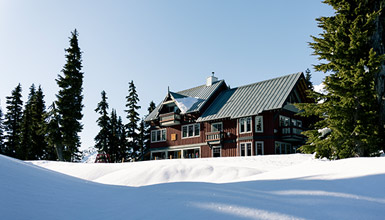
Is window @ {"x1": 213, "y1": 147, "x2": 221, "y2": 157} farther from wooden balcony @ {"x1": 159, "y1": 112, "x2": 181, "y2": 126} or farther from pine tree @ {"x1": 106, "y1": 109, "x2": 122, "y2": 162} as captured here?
pine tree @ {"x1": 106, "y1": 109, "x2": 122, "y2": 162}

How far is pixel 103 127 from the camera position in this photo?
46.6 meters

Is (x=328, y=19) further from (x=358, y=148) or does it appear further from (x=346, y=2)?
(x=358, y=148)

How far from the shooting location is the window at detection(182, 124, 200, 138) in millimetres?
34463

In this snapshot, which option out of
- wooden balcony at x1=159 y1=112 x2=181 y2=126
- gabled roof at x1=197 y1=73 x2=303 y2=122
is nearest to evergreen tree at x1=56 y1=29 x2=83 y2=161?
wooden balcony at x1=159 y1=112 x2=181 y2=126

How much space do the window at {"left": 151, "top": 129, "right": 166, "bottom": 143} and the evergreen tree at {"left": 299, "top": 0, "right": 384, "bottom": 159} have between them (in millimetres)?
24892

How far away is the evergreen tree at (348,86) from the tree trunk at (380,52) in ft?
0.70

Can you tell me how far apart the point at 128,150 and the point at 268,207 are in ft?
150

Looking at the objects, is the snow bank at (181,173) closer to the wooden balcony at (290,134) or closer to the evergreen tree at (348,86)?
the evergreen tree at (348,86)

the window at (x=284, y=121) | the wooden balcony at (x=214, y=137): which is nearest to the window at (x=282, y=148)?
the window at (x=284, y=121)

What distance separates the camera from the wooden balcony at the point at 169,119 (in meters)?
35.6

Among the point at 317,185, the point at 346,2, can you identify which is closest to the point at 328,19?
the point at 346,2

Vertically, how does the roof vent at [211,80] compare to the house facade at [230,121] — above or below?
above

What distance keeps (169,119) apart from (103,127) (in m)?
15.4

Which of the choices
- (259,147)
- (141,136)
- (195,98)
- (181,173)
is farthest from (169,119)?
(181,173)
